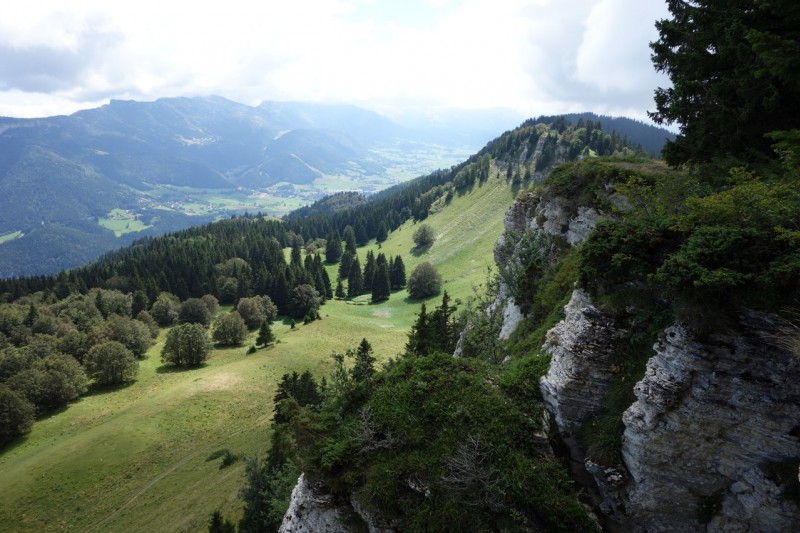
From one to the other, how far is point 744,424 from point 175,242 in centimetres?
18830

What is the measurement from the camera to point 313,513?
17.7m

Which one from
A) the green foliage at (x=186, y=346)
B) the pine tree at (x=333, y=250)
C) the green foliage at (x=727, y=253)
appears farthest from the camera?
the pine tree at (x=333, y=250)

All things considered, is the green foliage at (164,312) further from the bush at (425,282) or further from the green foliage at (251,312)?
the bush at (425,282)

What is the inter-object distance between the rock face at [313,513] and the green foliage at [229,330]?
266ft

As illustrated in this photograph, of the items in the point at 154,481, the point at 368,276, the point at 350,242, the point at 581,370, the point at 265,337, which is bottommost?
the point at 154,481

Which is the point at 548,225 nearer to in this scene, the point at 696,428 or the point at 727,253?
the point at 727,253

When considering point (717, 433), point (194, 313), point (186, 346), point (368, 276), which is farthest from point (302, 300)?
point (717, 433)

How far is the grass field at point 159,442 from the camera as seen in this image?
136ft

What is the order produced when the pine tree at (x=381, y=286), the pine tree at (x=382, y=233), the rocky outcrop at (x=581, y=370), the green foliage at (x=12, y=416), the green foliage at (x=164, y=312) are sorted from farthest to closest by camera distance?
the pine tree at (x=382, y=233)
the pine tree at (x=381, y=286)
the green foliage at (x=164, y=312)
the green foliage at (x=12, y=416)
the rocky outcrop at (x=581, y=370)

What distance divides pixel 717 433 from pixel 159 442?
6118cm

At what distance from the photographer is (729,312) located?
37.8 feet

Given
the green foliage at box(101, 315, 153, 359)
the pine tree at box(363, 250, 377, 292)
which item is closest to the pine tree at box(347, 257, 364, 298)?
the pine tree at box(363, 250, 377, 292)

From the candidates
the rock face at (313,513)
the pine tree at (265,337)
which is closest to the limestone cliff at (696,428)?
the rock face at (313,513)

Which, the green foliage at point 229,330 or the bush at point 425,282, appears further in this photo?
the bush at point 425,282
